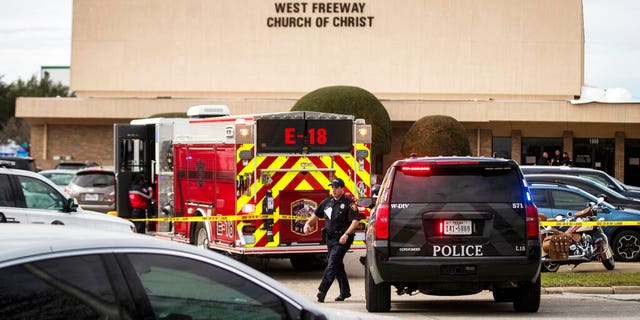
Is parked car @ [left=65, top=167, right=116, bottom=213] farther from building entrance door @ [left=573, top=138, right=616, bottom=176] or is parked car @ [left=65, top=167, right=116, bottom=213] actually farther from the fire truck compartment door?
building entrance door @ [left=573, top=138, right=616, bottom=176]

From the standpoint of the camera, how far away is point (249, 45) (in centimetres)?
6109

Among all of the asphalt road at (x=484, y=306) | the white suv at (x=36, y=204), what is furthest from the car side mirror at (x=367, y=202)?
the white suv at (x=36, y=204)

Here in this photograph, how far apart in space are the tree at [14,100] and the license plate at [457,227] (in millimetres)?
83147

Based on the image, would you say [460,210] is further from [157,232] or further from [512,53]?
[512,53]

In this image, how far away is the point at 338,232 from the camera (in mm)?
14914

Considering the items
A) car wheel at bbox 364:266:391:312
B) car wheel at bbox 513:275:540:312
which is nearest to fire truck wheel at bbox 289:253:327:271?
car wheel at bbox 364:266:391:312

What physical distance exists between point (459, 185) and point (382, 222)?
3.17 ft

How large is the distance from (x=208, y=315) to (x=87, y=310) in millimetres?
621

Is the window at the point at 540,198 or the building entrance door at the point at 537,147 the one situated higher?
the building entrance door at the point at 537,147

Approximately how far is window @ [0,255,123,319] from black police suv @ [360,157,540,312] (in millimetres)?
7989

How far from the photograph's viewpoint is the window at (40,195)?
1585 centimetres

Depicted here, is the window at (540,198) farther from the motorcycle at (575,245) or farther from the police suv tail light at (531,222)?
the police suv tail light at (531,222)

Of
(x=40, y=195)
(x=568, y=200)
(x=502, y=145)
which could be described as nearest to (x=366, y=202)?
(x=40, y=195)

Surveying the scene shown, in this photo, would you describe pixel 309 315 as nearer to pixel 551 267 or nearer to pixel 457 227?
pixel 457 227
